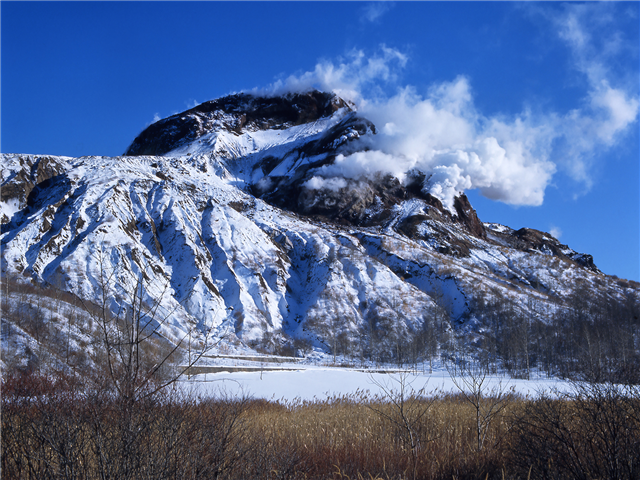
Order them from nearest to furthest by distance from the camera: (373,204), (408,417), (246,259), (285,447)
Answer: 1. (285,447)
2. (408,417)
3. (246,259)
4. (373,204)

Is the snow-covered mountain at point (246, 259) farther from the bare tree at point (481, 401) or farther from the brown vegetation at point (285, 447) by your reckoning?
the brown vegetation at point (285, 447)

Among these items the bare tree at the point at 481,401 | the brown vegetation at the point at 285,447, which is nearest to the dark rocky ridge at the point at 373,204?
the bare tree at the point at 481,401

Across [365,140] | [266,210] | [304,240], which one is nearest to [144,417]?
[304,240]

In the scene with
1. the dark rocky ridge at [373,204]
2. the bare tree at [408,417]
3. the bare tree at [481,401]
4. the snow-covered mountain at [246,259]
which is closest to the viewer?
the bare tree at [408,417]

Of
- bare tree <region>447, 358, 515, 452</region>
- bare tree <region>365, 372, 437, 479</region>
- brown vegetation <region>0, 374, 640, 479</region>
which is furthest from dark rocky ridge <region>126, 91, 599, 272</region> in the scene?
brown vegetation <region>0, 374, 640, 479</region>

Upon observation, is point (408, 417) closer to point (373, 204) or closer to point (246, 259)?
point (246, 259)

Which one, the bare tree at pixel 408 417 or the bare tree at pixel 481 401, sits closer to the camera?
the bare tree at pixel 408 417

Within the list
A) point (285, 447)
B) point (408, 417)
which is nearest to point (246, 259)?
point (408, 417)

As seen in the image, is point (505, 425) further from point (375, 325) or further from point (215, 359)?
point (375, 325)

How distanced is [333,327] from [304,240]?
3340 cm

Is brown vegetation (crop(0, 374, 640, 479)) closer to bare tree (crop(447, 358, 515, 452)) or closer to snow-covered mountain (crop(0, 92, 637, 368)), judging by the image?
bare tree (crop(447, 358, 515, 452))

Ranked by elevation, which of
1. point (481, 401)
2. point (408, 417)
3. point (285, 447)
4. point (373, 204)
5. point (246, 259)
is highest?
point (373, 204)

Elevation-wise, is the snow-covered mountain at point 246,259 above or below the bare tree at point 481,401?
above

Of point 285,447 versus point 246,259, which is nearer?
point 285,447
